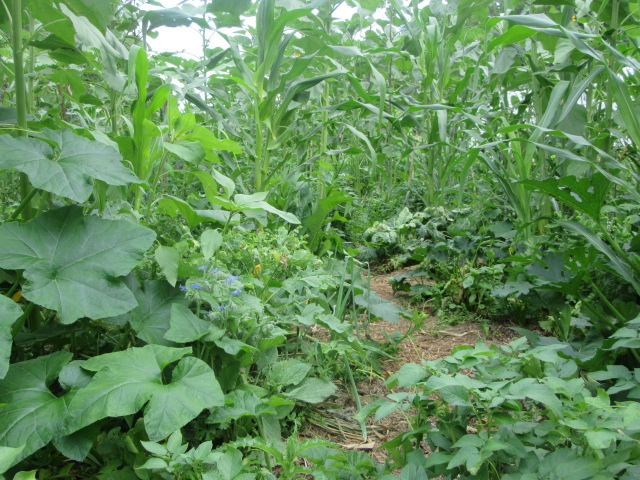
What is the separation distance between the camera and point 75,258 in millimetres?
1143

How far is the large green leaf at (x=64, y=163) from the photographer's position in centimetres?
106

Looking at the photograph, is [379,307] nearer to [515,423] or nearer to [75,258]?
[515,423]

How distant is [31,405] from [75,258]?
324 millimetres

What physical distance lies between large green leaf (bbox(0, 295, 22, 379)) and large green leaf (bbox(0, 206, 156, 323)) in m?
0.04

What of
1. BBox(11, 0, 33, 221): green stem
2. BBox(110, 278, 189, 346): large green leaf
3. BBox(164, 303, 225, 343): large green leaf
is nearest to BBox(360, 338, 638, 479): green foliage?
BBox(164, 303, 225, 343): large green leaf

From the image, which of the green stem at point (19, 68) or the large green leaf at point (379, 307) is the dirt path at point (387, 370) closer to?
the large green leaf at point (379, 307)

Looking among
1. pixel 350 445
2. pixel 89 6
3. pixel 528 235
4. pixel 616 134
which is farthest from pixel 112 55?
pixel 616 134

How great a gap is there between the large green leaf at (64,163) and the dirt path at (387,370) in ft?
2.89

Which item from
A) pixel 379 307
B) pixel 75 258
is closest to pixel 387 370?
pixel 379 307

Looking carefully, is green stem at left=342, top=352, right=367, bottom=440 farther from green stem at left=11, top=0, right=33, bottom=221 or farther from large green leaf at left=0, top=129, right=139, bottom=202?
green stem at left=11, top=0, right=33, bottom=221

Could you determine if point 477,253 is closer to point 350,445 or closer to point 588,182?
point 588,182

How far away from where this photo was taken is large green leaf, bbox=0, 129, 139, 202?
3.49ft

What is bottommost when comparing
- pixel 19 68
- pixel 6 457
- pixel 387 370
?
pixel 387 370

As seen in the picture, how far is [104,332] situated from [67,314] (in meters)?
0.42
